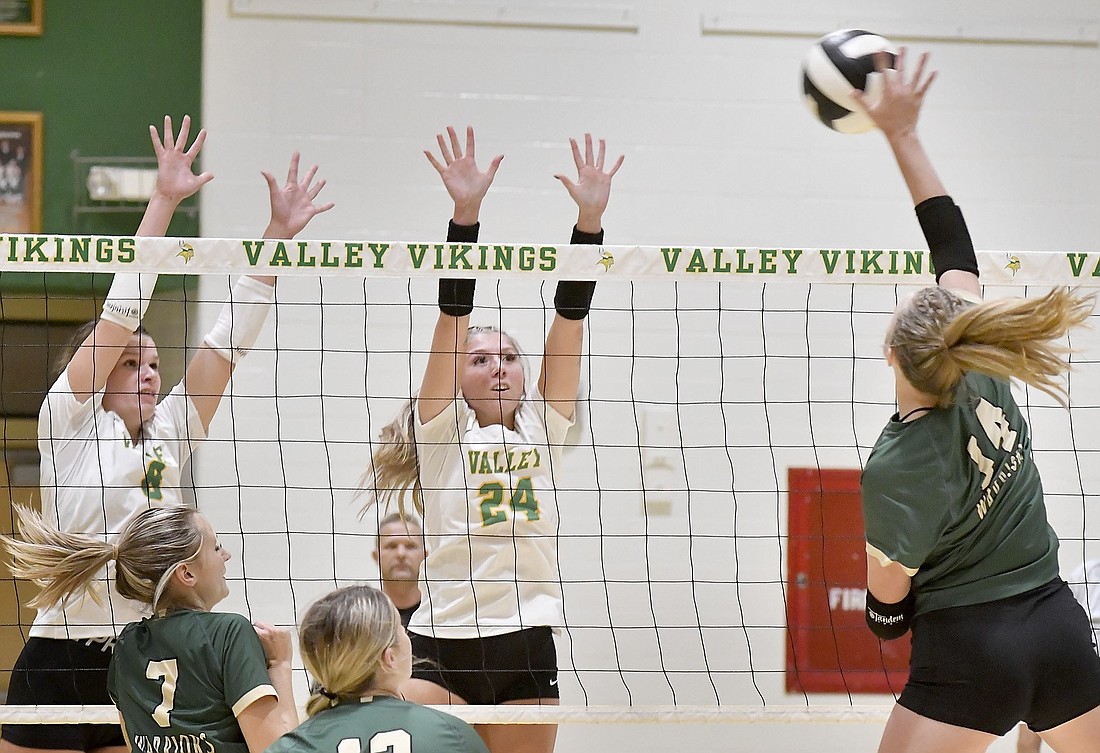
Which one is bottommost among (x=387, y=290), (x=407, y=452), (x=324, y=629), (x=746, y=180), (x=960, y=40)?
(x=324, y=629)

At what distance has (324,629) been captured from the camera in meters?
2.25

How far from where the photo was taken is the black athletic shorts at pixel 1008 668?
7.59ft

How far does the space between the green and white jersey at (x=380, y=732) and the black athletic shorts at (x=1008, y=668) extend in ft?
3.19

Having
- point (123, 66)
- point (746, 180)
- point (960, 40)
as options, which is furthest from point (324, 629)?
point (960, 40)

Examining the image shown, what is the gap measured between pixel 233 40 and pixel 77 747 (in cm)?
348

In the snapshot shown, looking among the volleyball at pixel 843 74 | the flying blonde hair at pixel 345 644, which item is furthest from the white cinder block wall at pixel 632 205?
the flying blonde hair at pixel 345 644

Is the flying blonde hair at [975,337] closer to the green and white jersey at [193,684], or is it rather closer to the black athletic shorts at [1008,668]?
the black athletic shorts at [1008,668]

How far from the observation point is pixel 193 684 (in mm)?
2432

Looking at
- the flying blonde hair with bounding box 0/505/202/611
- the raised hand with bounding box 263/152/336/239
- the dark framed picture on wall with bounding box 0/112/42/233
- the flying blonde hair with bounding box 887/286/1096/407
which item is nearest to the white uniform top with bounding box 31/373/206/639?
the flying blonde hair with bounding box 0/505/202/611

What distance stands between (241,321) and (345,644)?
1560 mm

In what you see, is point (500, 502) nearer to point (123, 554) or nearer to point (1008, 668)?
point (123, 554)

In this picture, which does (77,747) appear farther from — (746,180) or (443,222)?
(746,180)

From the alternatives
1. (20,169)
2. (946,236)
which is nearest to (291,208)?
(946,236)

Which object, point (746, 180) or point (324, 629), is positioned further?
point (746, 180)
